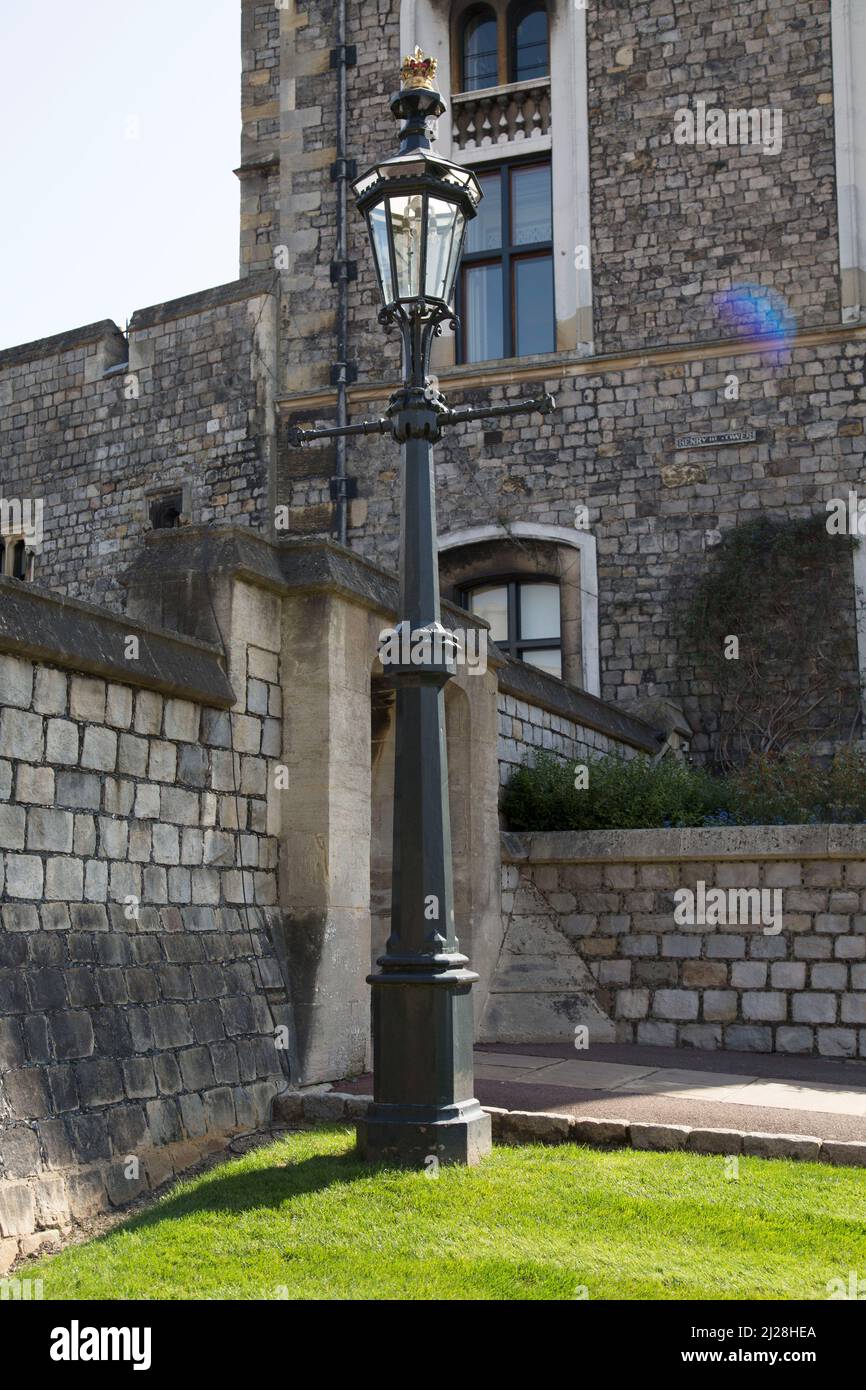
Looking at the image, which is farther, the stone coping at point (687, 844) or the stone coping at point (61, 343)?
the stone coping at point (61, 343)

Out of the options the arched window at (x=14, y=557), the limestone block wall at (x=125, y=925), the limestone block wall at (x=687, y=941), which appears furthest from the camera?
the arched window at (x=14, y=557)

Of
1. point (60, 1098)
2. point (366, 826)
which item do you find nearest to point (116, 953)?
point (60, 1098)

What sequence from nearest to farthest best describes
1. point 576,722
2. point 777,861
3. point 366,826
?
point 366,826, point 777,861, point 576,722

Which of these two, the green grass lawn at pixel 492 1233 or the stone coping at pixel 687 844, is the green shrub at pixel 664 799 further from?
the green grass lawn at pixel 492 1233

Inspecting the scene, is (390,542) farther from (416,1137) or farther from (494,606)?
(416,1137)

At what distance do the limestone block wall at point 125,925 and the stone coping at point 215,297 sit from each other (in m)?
10.1

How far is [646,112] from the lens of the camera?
14953mm

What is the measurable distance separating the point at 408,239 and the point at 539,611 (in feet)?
31.0

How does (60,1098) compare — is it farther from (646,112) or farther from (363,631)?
(646,112)

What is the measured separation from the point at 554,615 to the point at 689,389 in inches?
110

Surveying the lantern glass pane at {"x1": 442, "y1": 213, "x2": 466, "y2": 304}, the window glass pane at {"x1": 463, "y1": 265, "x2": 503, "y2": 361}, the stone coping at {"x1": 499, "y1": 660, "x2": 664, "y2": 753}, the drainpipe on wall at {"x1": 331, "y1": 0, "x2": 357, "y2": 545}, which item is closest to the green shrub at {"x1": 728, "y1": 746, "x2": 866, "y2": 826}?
the stone coping at {"x1": 499, "y1": 660, "x2": 664, "y2": 753}

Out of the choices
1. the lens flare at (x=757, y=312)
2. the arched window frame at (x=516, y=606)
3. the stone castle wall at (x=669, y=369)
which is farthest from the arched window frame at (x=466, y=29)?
the arched window frame at (x=516, y=606)

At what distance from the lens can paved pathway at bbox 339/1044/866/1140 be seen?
607 cm

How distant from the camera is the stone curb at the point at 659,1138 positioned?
5.31 m
